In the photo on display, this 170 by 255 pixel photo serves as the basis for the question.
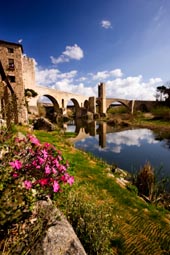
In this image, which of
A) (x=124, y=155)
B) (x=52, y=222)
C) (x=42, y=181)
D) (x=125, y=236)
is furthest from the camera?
(x=124, y=155)

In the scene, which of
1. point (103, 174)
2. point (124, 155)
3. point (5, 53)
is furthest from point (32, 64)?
point (103, 174)

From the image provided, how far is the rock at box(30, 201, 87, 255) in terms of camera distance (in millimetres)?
1712

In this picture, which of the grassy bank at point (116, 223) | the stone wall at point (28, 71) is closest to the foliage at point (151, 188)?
the grassy bank at point (116, 223)

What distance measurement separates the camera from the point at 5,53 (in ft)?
57.9

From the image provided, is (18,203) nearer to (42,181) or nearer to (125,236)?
(42,181)

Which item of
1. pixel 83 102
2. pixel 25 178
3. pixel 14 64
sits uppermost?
pixel 14 64

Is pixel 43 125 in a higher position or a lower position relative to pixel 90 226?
higher

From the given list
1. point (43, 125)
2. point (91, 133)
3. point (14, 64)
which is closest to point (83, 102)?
point (91, 133)

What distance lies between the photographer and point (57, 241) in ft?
5.94

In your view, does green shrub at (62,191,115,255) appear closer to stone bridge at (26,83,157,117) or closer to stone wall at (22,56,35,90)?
stone bridge at (26,83,157,117)

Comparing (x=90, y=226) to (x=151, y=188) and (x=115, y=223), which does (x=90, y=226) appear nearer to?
(x=115, y=223)

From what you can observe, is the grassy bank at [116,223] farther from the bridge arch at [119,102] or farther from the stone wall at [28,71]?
the bridge arch at [119,102]

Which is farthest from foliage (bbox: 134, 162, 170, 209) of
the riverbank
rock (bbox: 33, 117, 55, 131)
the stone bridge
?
the stone bridge

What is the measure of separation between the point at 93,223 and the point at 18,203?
1302mm
